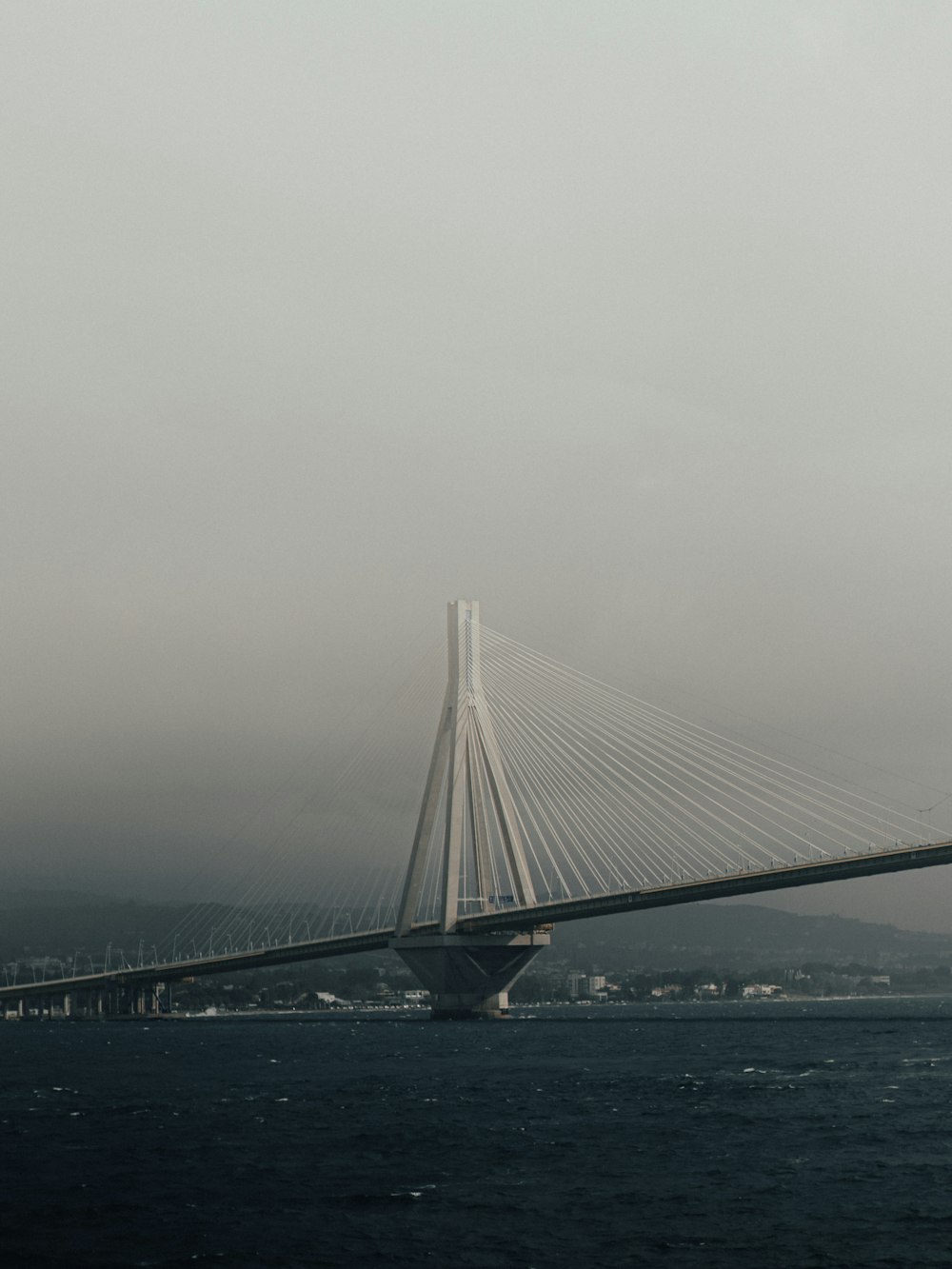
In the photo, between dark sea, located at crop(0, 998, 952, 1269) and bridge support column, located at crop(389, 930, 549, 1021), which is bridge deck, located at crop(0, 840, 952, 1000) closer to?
bridge support column, located at crop(389, 930, 549, 1021)

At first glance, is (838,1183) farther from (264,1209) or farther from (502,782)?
(502,782)

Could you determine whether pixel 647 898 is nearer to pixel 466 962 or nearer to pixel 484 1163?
pixel 466 962

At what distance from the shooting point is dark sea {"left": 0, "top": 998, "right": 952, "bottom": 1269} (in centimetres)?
2266

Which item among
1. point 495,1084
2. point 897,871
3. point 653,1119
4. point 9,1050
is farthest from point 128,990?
point 653,1119

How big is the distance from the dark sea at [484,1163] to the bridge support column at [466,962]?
2937 centimetres

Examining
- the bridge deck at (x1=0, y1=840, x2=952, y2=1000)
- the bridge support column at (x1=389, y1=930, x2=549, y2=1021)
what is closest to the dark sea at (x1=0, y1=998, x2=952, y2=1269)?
the bridge deck at (x1=0, y1=840, x2=952, y2=1000)

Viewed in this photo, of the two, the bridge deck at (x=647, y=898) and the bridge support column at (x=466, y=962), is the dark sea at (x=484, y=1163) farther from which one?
the bridge support column at (x=466, y=962)

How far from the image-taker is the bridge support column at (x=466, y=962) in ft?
294

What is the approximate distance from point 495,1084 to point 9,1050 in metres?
42.8

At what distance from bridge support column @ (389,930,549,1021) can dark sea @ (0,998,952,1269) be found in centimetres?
2937

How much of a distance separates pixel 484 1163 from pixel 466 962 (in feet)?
200

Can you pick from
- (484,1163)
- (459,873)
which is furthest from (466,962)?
(484,1163)

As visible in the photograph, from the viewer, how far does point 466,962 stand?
9075 cm

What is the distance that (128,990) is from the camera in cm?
13388
